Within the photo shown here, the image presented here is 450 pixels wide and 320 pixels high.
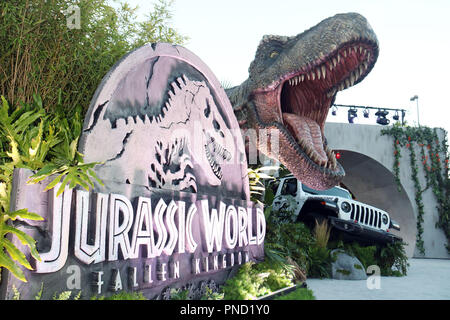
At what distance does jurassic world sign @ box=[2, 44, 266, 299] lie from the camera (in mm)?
1989

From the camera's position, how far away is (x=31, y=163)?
2129mm

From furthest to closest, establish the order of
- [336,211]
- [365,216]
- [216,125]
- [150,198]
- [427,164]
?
[427,164] → [365,216] → [336,211] → [216,125] → [150,198]

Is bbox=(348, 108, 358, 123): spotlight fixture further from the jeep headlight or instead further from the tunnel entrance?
the jeep headlight

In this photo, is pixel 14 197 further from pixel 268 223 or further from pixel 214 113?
pixel 268 223

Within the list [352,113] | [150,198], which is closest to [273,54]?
[150,198]

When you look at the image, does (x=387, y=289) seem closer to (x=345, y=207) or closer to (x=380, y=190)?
(x=345, y=207)

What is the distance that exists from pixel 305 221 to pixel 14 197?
652 cm

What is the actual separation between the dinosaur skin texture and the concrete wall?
28.9 feet

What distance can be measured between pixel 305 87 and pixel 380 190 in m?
10.8

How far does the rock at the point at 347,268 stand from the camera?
6.53m

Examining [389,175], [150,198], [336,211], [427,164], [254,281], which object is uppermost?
[427,164]

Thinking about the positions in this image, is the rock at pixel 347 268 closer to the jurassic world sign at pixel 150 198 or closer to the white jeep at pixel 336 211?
the white jeep at pixel 336 211
